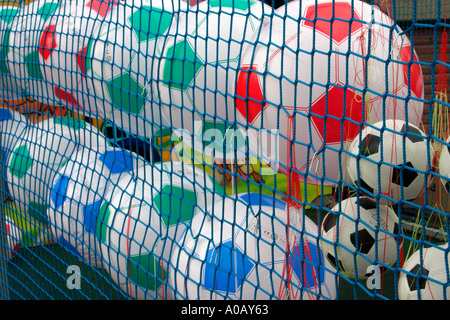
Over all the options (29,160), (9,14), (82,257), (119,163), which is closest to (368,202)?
(119,163)

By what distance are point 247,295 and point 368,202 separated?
321mm

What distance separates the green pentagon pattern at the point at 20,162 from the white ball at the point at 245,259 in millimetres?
796

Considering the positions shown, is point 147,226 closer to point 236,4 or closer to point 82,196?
point 82,196

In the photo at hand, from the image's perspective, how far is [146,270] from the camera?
108cm

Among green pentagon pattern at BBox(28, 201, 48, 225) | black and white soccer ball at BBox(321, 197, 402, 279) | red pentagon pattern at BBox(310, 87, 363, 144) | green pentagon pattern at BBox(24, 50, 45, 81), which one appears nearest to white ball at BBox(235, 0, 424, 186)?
red pentagon pattern at BBox(310, 87, 363, 144)

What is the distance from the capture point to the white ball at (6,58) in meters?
1.51

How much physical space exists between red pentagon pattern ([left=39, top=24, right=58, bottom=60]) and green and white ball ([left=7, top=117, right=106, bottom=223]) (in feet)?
0.75

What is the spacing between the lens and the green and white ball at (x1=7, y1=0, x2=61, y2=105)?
134cm

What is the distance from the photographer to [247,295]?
2.94 ft

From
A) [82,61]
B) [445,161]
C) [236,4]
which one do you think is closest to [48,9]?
[82,61]

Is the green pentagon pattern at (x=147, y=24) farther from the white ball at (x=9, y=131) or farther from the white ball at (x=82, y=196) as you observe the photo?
the white ball at (x=9, y=131)

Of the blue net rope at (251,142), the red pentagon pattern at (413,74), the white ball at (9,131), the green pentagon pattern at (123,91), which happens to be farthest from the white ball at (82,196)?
the red pentagon pattern at (413,74)

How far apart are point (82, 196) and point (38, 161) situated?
24 centimetres
